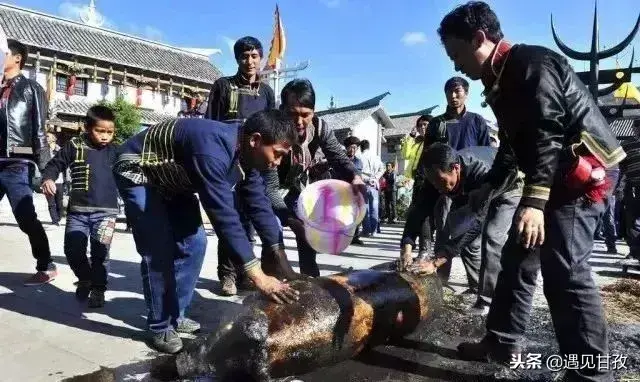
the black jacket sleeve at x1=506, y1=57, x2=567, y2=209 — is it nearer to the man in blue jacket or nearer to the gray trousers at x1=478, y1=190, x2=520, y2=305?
the man in blue jacket

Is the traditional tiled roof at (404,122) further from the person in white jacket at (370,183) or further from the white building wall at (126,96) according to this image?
the person in white jacket at (370,183)

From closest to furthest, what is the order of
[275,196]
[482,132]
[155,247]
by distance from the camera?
[155,247] < [275,196] < [482,132]

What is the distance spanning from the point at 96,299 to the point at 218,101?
197cm

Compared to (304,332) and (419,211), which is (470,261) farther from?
(304,332)

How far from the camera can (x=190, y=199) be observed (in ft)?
11.1

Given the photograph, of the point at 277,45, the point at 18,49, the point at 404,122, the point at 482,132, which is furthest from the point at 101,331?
the point at 404,122

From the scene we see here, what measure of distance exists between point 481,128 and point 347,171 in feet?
5.38

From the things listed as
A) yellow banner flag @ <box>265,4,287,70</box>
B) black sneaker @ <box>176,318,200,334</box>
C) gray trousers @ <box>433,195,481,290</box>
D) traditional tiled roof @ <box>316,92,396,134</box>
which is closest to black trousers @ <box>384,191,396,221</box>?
gray trousers @ <box>433,195,481,290</box>

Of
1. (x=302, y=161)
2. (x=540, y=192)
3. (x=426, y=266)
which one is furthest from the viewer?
(x=302, y=161)

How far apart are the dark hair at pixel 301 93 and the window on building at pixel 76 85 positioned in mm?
30466

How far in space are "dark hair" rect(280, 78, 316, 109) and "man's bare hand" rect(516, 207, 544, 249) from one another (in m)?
1.98

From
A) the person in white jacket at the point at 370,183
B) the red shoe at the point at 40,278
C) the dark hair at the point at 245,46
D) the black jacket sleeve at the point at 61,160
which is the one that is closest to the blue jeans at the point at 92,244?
the black jacket sleeve at the point at 61,160

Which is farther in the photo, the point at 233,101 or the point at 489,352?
the point at 233,101

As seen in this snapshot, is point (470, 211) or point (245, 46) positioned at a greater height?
point (245, 46)
